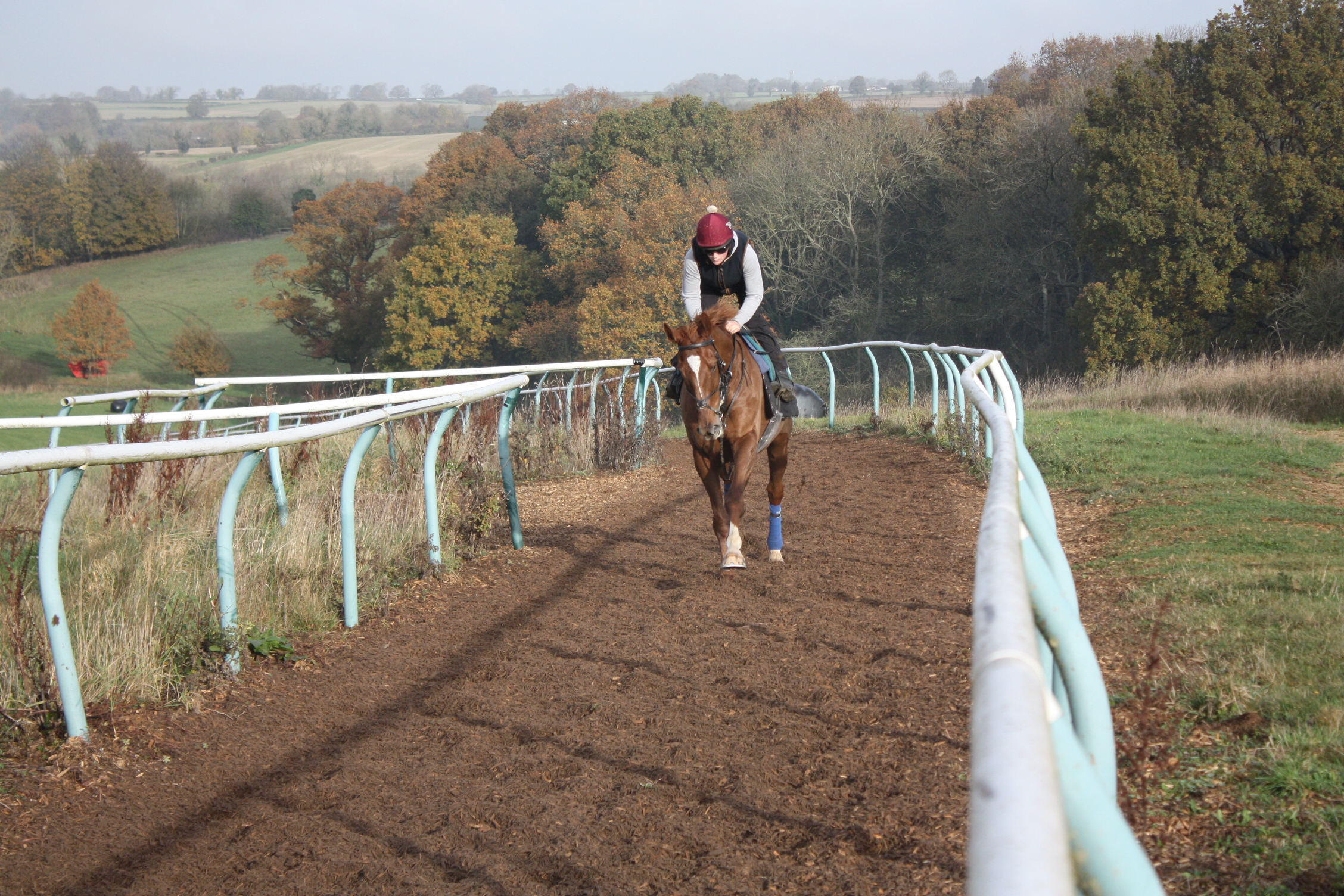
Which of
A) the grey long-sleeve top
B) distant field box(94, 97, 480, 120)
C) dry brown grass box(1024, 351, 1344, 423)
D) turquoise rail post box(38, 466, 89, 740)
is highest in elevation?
distant field box(94, 97, 480, 120)

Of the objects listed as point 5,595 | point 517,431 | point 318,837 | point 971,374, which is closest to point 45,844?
point 318,837

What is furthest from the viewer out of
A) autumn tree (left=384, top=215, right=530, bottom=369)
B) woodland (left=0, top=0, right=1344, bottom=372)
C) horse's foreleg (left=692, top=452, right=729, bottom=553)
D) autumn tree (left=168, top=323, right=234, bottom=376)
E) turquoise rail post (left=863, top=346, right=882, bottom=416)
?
autumn tree (left=168, top=323, right=234, bottom=376)

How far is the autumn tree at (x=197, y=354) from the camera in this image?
55.3 meters

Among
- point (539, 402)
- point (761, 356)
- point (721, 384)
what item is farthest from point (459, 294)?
point (721, 384)

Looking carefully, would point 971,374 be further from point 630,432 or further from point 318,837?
point 630,432

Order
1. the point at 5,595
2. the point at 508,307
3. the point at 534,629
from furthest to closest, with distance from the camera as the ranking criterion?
the point at 508,307 → the point at 534,629 → the point at 5,595

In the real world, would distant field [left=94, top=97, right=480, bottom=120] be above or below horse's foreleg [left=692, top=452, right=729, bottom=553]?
above

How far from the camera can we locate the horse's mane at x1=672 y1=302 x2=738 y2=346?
6520 millimetres

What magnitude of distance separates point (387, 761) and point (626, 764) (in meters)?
0.87

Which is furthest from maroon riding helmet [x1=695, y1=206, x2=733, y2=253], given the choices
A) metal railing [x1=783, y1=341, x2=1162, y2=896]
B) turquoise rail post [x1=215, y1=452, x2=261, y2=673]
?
metal railing [x1=783, y1=341, x2=1162, y2=896]

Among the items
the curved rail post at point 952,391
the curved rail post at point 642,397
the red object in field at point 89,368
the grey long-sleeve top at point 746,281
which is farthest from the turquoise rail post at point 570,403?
the red object in field at point 89,368

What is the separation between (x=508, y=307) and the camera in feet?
155

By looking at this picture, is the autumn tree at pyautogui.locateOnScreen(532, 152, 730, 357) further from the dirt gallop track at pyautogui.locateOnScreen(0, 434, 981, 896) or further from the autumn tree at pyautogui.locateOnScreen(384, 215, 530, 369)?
the dirt gallop track at pyautogui.locateOnScreen(0, 434, 981, 896)

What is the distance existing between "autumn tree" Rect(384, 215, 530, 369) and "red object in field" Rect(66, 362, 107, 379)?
1963 centimetres
